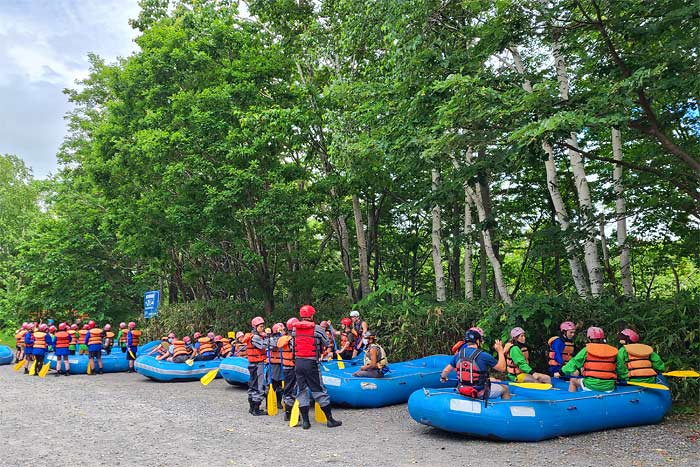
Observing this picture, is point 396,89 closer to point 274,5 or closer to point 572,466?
point 572,466

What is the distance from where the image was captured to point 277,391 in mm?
9766

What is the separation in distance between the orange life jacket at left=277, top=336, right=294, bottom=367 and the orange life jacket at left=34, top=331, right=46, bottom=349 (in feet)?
33.7

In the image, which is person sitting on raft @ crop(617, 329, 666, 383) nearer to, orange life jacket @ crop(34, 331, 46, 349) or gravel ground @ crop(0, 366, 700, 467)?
gravel ground @ crop(0, 366, 700, 467)

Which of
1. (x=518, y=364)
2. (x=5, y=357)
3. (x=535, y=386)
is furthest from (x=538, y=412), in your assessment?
(x=5, y=357)

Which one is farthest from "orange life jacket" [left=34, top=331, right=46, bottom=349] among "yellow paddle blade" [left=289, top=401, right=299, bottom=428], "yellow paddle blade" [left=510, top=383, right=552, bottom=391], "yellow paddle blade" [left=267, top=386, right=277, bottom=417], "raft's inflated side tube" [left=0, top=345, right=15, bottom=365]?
"yellow paddle blade" [left=510, top=383, right=552, bottom=391]

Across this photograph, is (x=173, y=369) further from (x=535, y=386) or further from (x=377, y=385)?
(x=535, y=386)

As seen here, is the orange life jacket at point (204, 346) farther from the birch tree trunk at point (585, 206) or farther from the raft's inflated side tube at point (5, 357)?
the raft's inflated side tube at point (5, 357)

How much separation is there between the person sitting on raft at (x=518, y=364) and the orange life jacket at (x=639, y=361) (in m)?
1.26

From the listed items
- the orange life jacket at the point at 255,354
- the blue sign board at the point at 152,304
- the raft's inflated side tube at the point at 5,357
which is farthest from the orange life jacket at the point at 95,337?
the orange life jacket at the point at 255,354

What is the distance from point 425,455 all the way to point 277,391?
3811 mm

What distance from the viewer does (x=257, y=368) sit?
9.76 m

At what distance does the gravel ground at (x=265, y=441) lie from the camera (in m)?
6.46

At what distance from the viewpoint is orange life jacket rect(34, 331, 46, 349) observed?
1585cm

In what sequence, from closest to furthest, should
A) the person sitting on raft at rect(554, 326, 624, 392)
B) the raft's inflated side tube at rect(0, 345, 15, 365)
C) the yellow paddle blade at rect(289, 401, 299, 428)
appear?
the person sitting on raft at rect(554, 326, 624, 392) → the yellow paddle blade at rect(289, 401, 299, 428) → the raft's inflated side tube at rect(0, 345, 15, 365)
